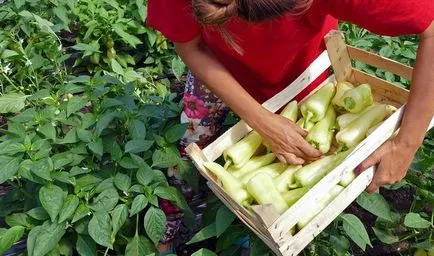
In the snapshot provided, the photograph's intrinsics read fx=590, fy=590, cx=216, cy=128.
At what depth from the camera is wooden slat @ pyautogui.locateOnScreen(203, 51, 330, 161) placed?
1.88 metres

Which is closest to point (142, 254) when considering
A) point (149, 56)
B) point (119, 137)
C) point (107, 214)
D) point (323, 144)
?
point (107, 214)

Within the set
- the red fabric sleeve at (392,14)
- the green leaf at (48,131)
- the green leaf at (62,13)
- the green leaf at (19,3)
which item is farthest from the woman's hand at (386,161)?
the green leaf at (19,3)

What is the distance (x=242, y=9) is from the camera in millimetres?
1435

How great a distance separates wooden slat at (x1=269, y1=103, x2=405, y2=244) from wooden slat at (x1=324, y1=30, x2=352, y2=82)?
1.20 feet

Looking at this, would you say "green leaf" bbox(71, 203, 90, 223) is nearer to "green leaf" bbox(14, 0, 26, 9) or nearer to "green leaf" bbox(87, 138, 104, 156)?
"green leaf" bbox(87, 138, 104, 156)

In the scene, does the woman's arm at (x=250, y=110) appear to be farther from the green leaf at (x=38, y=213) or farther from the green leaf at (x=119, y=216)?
the green leaf at (x=38, y=213)

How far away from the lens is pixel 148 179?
80.9 inches

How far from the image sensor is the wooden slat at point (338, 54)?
6.68 ft

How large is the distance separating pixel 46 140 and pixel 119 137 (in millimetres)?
293

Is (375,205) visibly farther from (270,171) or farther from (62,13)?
(62,13)

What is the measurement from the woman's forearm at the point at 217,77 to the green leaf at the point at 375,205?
1.48 feet

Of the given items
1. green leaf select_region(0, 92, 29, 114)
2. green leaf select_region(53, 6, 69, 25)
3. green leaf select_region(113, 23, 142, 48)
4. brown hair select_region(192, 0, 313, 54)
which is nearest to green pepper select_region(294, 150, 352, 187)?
brown hair select_region(192, 0, 313, 54)

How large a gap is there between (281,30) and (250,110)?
277 mm

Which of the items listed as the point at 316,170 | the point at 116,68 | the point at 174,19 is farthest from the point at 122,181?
the point at 116,68
